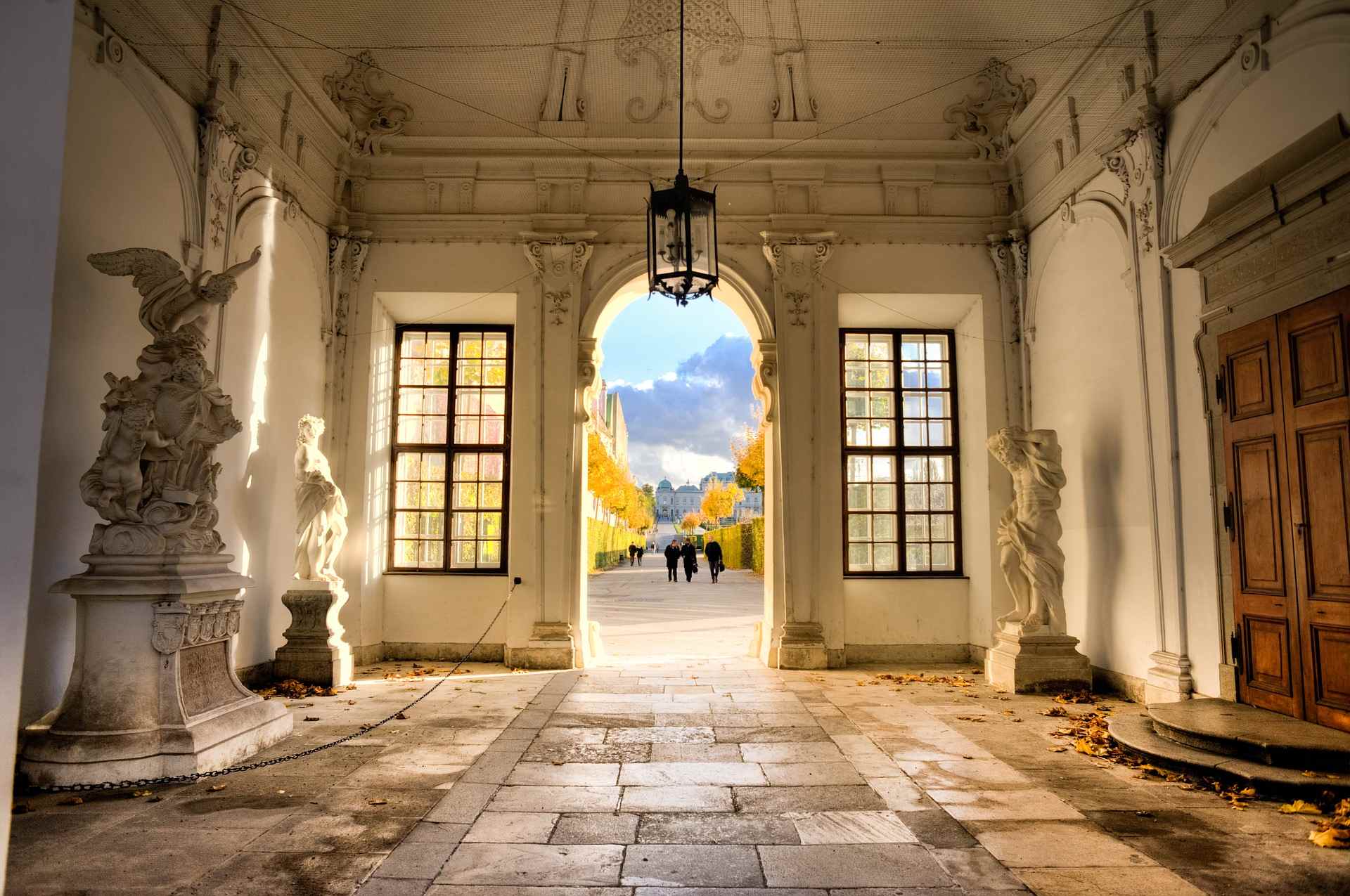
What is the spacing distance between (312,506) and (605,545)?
28616 millimetres

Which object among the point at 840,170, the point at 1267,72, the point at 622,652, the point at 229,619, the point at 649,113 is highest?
the point at 649,113

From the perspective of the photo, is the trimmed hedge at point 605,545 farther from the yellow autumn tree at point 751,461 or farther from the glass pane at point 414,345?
the glass pane at point 414,345

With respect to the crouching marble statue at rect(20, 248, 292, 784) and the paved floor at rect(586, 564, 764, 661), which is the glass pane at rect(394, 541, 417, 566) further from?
the crouching marble statue at rect(20, 248, 292, 784)

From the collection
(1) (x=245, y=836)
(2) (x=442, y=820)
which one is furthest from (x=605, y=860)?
(1) (x=245, y=836)

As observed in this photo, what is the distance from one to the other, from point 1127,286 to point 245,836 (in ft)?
24.7

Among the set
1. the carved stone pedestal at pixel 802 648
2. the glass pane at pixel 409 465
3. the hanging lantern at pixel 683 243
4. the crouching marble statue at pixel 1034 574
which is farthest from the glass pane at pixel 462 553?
the crouching marble statue at pixel 1034 574

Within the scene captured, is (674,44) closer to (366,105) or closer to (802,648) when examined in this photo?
(366,105)

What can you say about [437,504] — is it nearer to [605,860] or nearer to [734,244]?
[734,244]

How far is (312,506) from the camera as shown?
25.3ft

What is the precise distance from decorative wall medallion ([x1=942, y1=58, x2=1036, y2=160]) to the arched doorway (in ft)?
10.3

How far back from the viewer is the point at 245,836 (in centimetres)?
347

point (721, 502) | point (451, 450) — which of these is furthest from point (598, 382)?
point (721, 502)

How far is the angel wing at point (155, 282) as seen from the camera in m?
4.92

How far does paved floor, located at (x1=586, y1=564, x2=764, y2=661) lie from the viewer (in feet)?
33.5
